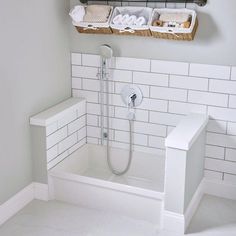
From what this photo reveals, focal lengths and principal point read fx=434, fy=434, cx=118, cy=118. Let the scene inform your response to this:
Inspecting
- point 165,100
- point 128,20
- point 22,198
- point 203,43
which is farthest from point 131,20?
point 22,198

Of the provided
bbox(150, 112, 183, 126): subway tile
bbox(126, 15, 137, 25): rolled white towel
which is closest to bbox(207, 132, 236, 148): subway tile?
bbox(150, 112, 183, 126): subway tile

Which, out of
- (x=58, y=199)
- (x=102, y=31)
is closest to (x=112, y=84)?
(x=102, y=31)

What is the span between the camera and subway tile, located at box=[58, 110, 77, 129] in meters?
2.90

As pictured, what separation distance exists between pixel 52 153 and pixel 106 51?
78cm

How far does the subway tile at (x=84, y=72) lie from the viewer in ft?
10.3

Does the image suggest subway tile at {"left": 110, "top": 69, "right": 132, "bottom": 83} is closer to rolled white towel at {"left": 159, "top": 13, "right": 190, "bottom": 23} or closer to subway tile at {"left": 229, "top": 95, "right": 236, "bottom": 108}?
rolled white towel at {"left": 159, "top": 13, "right": 190, "bottom": 23}

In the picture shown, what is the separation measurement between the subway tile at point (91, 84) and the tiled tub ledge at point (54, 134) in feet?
0.34

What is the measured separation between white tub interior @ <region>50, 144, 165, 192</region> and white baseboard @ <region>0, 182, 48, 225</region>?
0.20 m

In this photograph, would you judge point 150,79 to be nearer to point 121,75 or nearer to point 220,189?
point 121,75

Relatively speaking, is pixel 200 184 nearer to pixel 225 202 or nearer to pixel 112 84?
pixel 225 202

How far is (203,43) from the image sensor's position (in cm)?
276

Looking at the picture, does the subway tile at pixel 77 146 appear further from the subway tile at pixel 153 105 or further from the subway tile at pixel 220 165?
the subway tile at pixel 220 165

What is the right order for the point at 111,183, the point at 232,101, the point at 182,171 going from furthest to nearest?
the point at 232,101
the point at 111,183
the point at 182,171

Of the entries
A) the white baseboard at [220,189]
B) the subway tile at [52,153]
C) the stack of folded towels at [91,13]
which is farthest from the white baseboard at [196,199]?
the stack of folded towels at [91,13]
